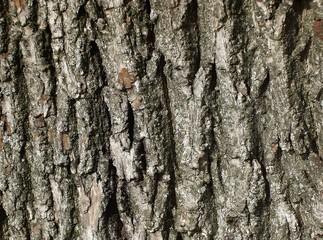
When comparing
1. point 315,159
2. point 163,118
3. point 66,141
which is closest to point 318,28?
point 315,159

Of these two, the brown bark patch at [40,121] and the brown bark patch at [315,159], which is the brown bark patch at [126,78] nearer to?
the brown bark patch at [40,121]

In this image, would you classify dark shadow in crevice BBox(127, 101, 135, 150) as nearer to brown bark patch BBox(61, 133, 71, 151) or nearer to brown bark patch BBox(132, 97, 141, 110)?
brown bark patch BBox(132, 97, 141, 110)

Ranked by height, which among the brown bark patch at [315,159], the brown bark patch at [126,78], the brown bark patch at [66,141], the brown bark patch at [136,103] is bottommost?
the brown bark patch at [315,159]

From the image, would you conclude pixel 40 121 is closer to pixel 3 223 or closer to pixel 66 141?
pixel 66 141

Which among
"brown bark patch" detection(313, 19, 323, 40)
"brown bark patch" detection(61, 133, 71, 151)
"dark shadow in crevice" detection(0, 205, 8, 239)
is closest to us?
"brown bark patch" detection(313, 19, 323, 40)

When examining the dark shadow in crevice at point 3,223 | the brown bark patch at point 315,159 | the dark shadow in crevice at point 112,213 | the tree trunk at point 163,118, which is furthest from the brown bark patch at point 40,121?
the brown bark patch at point 315,159

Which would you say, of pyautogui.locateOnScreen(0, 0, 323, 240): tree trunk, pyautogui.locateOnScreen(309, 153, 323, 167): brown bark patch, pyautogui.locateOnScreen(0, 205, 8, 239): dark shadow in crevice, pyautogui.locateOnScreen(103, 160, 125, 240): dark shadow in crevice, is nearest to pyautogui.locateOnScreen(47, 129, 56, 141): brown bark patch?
pyautogui.locateOnScreen(0, 0, 323, 240): tree trunk

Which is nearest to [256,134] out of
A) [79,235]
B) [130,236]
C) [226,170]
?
[226,170]

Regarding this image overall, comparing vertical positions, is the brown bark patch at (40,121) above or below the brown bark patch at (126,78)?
below
